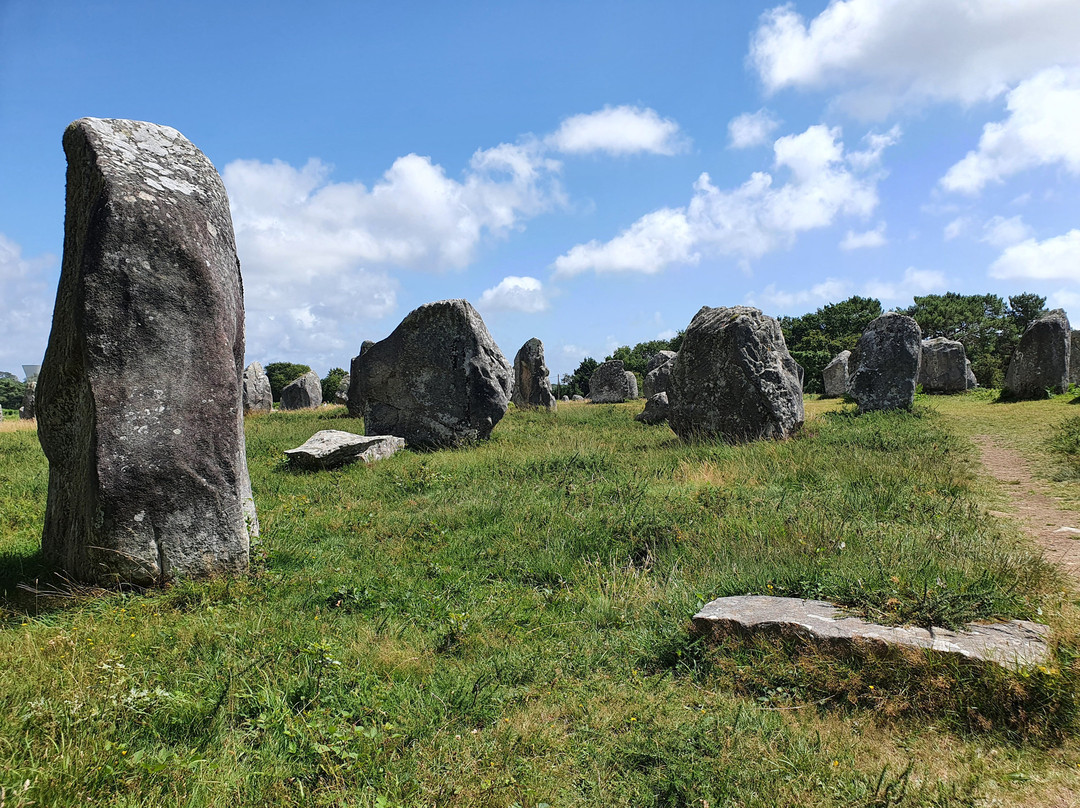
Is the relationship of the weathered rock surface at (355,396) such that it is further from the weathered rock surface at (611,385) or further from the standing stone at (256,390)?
the weathered rock surface at (611,385)

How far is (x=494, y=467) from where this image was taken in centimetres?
1007

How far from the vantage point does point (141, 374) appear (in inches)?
194

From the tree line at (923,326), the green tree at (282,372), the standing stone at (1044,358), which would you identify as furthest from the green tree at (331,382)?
the standing stone at (1044,358)

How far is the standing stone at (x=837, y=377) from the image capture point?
2881 cm

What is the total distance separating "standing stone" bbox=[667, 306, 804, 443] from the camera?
12523mm

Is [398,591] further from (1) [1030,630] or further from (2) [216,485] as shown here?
(1) [1030,630]

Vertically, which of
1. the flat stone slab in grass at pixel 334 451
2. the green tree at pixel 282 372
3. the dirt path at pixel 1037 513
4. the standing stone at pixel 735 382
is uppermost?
the green tree at pixel 282 372

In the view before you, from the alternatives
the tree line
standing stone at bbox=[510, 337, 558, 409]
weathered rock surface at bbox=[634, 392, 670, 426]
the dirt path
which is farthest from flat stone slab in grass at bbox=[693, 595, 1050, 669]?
the tree line

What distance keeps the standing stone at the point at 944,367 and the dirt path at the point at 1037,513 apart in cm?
1611

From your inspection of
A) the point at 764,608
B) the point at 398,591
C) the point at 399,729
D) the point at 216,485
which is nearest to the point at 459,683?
the point at 399,729

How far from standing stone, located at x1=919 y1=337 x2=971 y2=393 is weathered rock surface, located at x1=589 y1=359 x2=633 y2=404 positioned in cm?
1305

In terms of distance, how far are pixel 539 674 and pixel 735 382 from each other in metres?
9.89

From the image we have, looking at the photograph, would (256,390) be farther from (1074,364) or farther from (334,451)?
(1074,364)

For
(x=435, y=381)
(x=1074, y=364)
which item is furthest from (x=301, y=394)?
(x=1074, y=364)
